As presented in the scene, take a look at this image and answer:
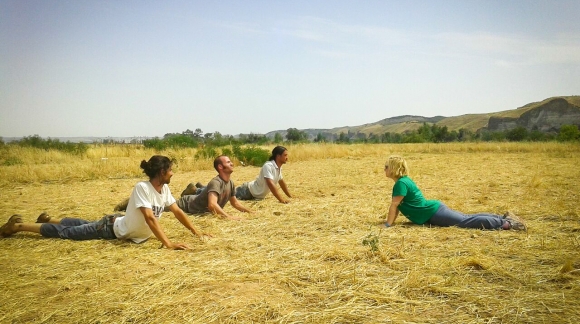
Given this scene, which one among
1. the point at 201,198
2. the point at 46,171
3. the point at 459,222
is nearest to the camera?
the point at 459,222

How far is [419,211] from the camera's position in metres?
5.79

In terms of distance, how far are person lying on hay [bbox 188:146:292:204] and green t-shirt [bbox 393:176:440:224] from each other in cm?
275

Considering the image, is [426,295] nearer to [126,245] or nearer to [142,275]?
[142,275]

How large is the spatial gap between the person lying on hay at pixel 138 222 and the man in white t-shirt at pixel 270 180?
274cm

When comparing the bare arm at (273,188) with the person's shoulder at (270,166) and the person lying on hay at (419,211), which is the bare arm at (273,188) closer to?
the person's shoulder at (270,166)

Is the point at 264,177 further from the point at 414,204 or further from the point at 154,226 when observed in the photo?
the point at 154,226

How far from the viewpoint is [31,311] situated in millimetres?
3168

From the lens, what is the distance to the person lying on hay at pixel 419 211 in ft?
18.0

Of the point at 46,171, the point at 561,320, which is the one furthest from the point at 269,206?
the point at 46,171

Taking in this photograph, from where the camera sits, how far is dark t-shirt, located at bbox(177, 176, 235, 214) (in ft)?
22.0

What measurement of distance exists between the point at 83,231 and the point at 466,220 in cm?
553

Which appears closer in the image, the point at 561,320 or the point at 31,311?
the point at 561,320

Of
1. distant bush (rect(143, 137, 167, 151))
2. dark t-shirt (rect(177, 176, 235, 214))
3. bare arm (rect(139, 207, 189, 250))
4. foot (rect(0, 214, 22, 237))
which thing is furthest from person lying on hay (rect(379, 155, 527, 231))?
distant bush (rect(143, 137, 167, 151))

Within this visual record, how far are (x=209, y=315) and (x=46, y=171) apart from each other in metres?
13.5
